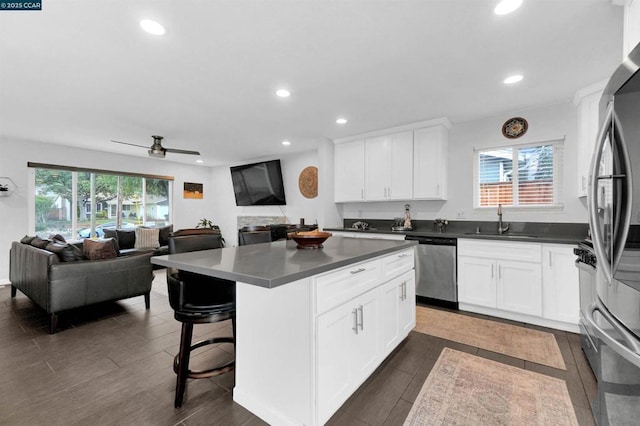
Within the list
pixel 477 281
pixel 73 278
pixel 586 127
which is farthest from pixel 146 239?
pixel 586 127

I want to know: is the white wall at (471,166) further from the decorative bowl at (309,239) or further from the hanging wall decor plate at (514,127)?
the decorative bowl at (309,239)

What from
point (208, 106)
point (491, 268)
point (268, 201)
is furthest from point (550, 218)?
point (268, 201)

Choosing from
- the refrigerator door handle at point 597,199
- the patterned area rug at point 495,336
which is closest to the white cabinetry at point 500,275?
the patterned area rug at point 495,336

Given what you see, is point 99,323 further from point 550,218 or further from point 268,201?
point 550,218

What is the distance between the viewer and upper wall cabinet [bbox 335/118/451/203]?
3.92m

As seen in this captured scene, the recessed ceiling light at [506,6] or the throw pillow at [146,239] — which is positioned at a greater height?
the recessed ceiling light at [506,6]

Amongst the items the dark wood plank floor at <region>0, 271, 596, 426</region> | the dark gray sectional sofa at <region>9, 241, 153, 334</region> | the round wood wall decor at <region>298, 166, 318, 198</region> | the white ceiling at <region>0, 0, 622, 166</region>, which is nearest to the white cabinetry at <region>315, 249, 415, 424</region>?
the dark wood plank floor at <region>0, 271, 596, 426</region>

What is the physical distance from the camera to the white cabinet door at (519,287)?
2.95 m

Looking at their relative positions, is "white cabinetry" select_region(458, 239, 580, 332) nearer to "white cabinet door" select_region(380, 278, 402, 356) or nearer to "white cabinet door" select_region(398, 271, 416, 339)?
"white cabinet door" select_region(398, 271, 416, 339)

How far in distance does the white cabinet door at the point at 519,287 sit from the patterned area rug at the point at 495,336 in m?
0.22

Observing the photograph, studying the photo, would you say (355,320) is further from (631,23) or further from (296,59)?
(631,23)

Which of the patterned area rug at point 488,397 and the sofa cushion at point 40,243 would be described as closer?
the patterned area rug at point 488,397

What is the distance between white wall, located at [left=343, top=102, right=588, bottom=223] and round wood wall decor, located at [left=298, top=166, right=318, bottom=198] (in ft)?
4.90

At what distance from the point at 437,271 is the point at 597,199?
253cm
